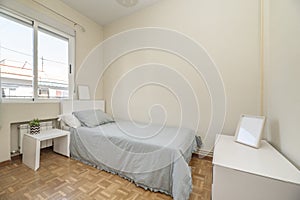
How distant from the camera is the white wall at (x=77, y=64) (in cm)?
193

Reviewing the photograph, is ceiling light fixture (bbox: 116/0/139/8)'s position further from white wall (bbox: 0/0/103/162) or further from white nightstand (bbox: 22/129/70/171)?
white nightstand (bbox: 22/129/70/171)

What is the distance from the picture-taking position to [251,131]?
1.45 m

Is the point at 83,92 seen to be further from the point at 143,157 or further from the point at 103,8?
the point at 143,157

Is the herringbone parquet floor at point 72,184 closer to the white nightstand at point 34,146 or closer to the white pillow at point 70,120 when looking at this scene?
the white nightstand at point 34,146

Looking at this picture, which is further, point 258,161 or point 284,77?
point 284,77

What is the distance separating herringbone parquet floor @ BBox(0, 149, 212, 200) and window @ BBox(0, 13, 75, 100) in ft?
3.70

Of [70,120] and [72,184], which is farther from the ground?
[70,120]

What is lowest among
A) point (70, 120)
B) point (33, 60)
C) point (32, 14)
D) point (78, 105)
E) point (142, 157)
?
point (142, 157)

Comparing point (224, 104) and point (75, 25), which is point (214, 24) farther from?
point (75, 25)

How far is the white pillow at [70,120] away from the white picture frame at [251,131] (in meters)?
2.39

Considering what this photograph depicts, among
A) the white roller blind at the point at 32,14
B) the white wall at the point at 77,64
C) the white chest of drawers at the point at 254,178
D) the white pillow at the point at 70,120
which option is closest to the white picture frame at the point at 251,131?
the white chest of drawers at the point at 254,178

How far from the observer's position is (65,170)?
6.20 feet

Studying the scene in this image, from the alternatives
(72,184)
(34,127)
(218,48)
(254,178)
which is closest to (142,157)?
(72,184)

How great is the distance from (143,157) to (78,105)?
1885mm
